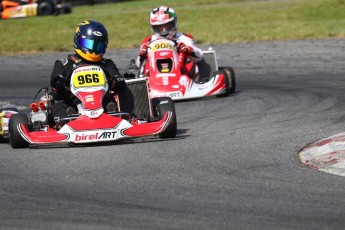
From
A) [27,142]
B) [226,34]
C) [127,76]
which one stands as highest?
[27,142]

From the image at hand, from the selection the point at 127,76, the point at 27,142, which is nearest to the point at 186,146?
the point at 27,142

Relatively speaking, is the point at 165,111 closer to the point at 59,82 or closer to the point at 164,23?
the point at 59,82

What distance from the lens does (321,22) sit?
23719 millimetres

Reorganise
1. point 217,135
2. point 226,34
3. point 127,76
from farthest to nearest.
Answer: point 226,34
point 127,76
point 217,135

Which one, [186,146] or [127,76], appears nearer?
[186,146]

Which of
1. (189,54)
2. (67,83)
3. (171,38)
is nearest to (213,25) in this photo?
(171,38)

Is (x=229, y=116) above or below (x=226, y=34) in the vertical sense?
above

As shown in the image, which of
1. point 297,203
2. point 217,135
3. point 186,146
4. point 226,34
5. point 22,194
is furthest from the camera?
point 226,34

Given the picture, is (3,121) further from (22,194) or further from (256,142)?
(22,194)

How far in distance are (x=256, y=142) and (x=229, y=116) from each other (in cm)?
225

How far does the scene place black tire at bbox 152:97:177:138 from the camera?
9.34 meters

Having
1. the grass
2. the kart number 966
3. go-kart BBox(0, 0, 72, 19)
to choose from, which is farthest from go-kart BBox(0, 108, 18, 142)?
go-kart BBox(0, 0, 72, 19)

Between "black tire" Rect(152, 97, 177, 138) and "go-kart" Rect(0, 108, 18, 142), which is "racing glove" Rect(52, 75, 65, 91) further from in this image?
"black tire" Rect(152, 97, 177, 138)

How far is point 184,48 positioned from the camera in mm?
13766
